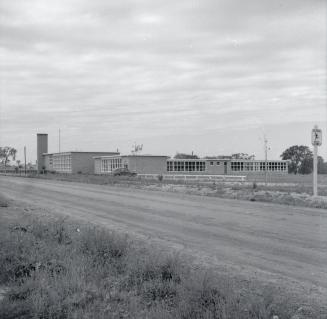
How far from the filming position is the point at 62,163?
9650cm

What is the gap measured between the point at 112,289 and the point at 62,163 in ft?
304

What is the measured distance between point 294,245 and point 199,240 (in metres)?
2.01

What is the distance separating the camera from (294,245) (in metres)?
9.45

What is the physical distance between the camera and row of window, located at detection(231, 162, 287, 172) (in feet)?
291

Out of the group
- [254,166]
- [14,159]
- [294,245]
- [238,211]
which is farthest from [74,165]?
[294,245]

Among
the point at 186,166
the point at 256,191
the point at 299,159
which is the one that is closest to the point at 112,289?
the point at 256,191

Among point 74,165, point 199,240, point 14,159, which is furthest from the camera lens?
point 14,159

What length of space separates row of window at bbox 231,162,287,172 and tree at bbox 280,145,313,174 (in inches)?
480

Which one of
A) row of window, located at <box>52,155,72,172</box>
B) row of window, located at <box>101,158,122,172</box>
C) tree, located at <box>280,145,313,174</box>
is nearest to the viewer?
row of window, located at <box>101,158,122,172</box>

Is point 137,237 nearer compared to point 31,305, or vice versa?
point 31,305

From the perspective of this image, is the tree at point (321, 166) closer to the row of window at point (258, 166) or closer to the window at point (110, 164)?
the row of window at point (258, 166)

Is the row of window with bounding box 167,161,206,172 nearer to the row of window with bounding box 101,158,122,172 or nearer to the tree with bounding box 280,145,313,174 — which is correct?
the row of window with bounding box 101,158,122,172

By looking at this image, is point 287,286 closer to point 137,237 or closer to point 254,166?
point 137,237

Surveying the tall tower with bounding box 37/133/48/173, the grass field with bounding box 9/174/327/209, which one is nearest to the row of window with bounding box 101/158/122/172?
the tall tower with bounding box 37/133/48/173
